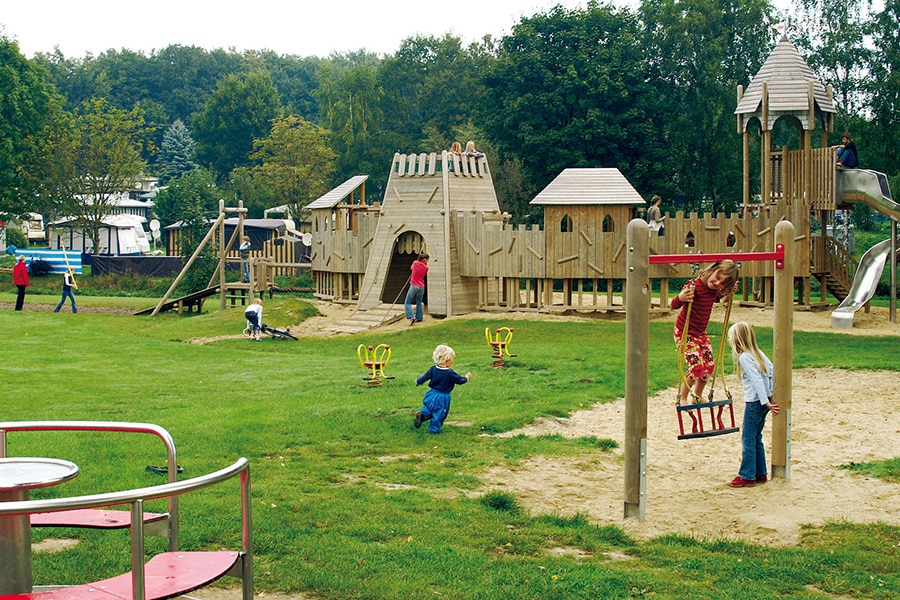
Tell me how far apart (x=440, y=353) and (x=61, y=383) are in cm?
900

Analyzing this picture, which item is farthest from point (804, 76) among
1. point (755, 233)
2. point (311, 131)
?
point (311, 131)

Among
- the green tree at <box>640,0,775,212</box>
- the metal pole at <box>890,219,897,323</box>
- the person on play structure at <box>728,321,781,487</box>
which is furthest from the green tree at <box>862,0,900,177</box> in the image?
the person on play structure at <box>728,321,781,487</box>

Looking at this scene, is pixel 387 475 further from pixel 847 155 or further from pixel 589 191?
pixel 847 155

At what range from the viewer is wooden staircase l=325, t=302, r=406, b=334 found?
3106 centimetres

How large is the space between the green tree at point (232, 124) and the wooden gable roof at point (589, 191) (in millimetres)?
73442

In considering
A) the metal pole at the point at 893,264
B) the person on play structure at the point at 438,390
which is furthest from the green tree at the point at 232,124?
the person on play structure at the point at 438,390

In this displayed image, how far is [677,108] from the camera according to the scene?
5469cm

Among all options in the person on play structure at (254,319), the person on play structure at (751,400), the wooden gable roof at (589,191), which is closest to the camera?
the person on play structure at (751,400)

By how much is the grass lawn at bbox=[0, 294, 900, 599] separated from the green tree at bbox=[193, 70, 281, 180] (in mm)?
79663

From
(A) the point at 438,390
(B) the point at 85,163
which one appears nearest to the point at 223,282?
A: (A) the point at 438,390

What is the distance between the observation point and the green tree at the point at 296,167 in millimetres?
72562

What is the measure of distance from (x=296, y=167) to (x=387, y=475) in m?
63.0

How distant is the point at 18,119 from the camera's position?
213 ft

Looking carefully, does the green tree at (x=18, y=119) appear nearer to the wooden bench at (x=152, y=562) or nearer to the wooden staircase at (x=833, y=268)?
the wooden staircase at (x=833, y=268)
